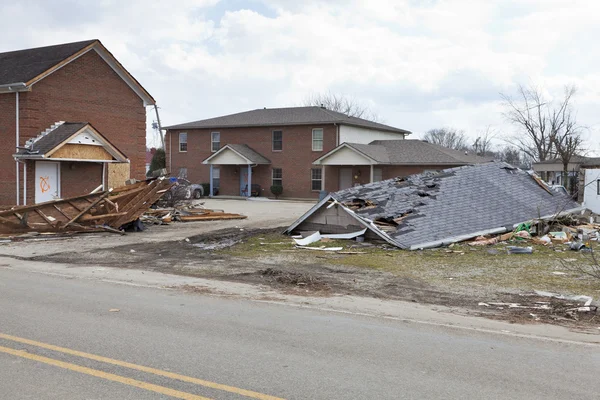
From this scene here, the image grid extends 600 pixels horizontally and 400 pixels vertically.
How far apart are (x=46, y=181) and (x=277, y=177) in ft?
73.5

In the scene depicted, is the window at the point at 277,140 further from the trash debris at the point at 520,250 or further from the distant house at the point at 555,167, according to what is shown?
the trash debris at the point at 520,250

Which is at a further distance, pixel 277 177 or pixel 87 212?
pixel 277 177

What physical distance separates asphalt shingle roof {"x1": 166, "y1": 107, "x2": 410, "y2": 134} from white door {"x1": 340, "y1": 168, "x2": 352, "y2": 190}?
11.5 ft

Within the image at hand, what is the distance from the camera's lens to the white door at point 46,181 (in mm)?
25406

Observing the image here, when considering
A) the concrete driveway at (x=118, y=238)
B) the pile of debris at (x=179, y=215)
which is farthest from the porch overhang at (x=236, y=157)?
the concrete driveway at (x=118, y=238)

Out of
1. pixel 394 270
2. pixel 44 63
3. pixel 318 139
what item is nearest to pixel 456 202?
pixel 394 270

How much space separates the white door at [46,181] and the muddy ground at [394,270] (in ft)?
35.4

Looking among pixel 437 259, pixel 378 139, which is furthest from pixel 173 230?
pixel 378 139

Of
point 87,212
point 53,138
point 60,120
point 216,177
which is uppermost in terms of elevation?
point 60,120

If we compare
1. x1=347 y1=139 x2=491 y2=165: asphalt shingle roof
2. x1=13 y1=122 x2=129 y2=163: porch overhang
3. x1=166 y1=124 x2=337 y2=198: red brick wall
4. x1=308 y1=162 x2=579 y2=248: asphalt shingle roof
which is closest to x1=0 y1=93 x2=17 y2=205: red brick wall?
x1=13 y1=122 x2=129 y2=163: porch overhang

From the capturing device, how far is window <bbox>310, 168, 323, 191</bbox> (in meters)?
44.2

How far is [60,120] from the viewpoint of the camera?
87.5 ft

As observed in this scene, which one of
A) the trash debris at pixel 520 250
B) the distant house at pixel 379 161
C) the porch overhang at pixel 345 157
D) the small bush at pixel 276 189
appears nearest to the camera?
the trash debris at pixel 520 250

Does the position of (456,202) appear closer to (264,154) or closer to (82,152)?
(82,152)
